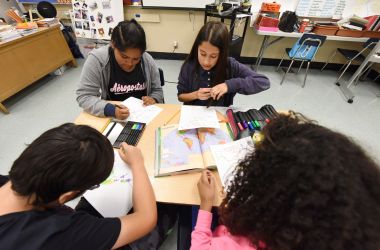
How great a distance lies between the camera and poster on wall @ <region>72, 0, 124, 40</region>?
10.2 feet

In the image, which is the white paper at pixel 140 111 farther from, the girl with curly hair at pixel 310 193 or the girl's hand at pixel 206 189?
the girl with curly hair at pixel 310 193

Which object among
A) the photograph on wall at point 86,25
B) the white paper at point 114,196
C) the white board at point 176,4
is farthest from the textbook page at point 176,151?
the photograph on wall at point 86,25

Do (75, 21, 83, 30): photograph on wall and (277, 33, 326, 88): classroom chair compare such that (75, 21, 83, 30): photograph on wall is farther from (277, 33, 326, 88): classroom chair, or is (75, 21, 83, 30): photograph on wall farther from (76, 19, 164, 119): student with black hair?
(277, 33, 326, 88): classroom chair

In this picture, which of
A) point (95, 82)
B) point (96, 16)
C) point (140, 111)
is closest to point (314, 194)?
point (140, 111)

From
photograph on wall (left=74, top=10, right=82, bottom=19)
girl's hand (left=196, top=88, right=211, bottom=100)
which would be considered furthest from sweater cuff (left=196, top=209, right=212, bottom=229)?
photograph on wall (left=74, top=10, right=82, bottom=19)

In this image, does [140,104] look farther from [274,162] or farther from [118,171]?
[274,162]

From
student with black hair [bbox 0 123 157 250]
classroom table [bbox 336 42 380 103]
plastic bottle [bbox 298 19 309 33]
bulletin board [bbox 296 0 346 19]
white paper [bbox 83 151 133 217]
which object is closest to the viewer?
student with black hair [bbox 0 123 157 250]

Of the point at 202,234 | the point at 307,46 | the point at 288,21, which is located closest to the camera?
the point at 202,234

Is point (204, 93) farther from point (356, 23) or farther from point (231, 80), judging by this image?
point (356, 23)

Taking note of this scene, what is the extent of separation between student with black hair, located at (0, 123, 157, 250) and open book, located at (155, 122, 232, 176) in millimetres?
302

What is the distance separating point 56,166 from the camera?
49 cm

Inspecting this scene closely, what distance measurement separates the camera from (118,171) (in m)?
0.84

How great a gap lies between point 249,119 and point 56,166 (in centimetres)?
86

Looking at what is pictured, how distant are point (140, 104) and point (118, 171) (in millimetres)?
525
